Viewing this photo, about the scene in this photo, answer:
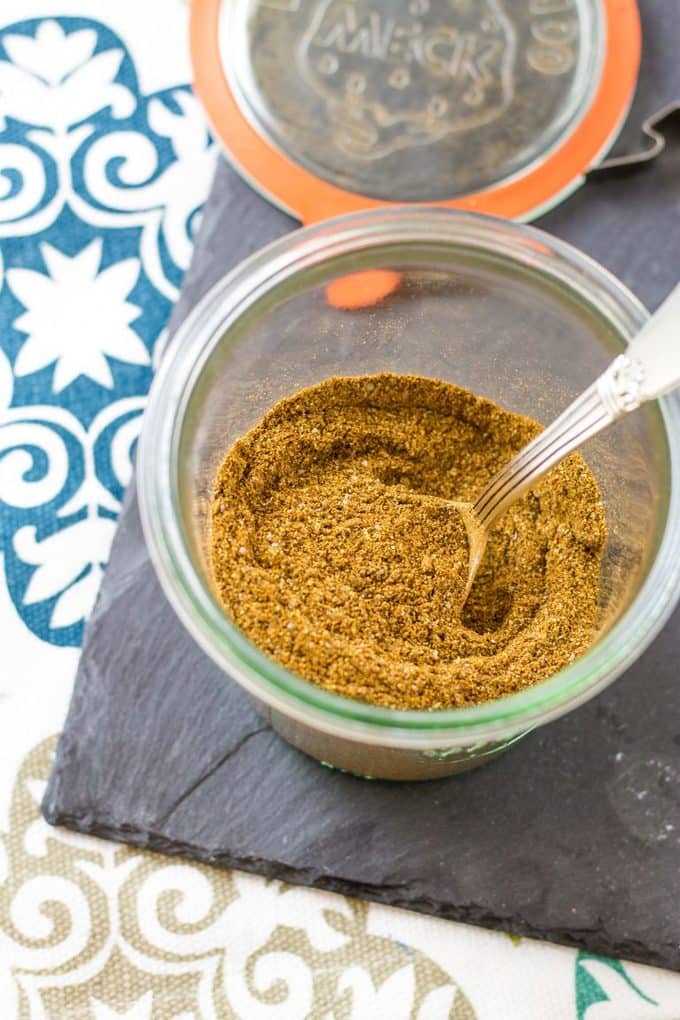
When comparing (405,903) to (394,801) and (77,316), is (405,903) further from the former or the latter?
(77,316)

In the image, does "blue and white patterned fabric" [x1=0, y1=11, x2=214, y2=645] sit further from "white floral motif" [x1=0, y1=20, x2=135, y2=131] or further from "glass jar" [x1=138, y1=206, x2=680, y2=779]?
"glass jar" [x1=138, y1=206, x2=680, y2=779]

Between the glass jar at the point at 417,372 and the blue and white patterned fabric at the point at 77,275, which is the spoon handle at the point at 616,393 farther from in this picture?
the blue and white patterned fabric at the point at 77,275

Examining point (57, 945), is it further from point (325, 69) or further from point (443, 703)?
point (325, 69)

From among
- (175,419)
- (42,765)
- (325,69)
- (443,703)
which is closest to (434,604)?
(443,703)

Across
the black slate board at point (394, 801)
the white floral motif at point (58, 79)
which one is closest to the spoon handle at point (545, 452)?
the black slate board at point (394, 801)

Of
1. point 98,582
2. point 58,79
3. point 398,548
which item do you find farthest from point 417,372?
point 58,79

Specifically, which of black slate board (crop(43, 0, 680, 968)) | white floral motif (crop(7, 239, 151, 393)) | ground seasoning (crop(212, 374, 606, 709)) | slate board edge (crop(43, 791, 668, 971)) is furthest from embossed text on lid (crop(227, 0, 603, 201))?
slate board edge (crop(43, 791, 668, 971))
